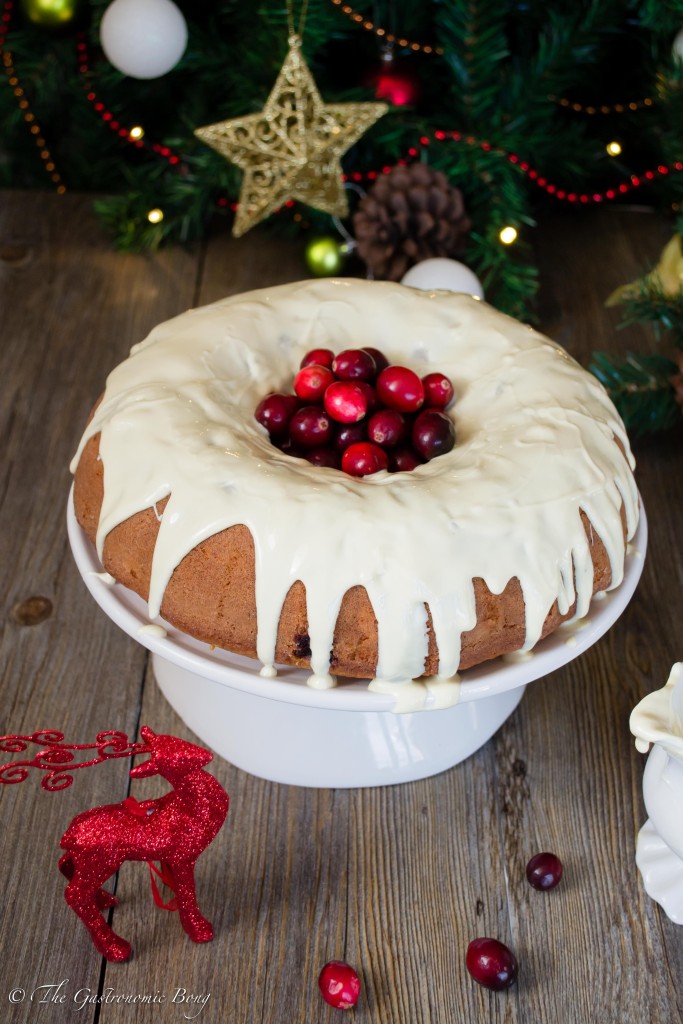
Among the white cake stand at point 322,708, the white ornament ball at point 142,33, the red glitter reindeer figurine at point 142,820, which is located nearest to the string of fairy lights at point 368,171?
the white ornament ball at point 142,33

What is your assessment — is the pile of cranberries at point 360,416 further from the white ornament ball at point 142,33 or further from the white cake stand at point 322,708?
the white ornament ball at point 142,33

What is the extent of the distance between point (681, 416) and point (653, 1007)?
101 cm

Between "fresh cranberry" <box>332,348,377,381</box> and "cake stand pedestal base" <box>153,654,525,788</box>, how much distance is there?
15.4 inches

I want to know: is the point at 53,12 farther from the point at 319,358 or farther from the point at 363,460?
the point at 363,460

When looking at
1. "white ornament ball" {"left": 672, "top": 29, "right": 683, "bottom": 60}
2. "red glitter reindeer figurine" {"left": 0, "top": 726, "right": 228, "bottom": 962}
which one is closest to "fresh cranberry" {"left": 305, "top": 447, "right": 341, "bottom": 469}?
"red glitter reindeer figurine" {"left": 0, "top": 726, "right": 228, "bottom": 962}

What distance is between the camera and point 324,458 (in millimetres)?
1213

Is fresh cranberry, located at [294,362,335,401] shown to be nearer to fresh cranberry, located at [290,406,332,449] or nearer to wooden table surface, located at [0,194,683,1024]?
fresh cranberry, located at [290,406,332,449]

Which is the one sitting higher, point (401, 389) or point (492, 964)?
point (401, 389)

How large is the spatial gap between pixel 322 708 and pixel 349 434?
0.33m

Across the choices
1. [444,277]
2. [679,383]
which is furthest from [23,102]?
[679,383]

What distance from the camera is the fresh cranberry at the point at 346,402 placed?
1.20 meters

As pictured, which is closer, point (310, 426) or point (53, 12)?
point (310, 426)

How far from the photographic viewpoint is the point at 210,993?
3.41 feet

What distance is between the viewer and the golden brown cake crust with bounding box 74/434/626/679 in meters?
1.05
